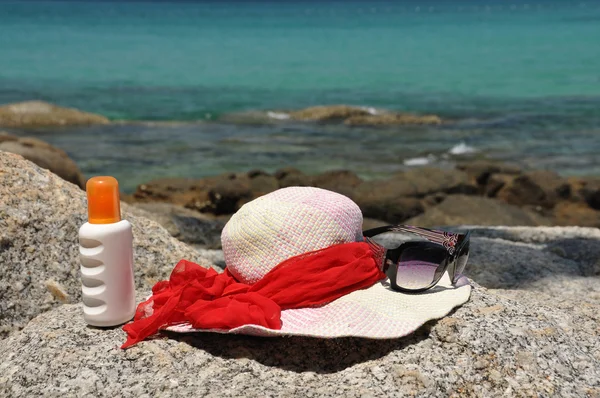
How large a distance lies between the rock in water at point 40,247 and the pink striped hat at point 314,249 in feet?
2.75

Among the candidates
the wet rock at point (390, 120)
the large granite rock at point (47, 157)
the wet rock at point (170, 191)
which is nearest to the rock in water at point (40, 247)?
the large granite rock at point (47, 157)

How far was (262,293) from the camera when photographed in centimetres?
241

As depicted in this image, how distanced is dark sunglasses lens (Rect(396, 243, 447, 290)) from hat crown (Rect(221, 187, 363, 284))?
0.70ft

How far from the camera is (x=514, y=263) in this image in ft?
14.1

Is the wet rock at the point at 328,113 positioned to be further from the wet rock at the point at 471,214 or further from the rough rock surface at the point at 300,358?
the rough rock surface at the point at 300,358

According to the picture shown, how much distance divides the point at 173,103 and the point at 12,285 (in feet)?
63.1

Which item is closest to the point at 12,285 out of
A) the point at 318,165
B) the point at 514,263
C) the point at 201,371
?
the point at 201,371

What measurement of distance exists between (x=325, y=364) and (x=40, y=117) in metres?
17.0

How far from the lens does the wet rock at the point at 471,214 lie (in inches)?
289

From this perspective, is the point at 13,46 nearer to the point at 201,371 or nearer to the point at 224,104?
the point at 224,104

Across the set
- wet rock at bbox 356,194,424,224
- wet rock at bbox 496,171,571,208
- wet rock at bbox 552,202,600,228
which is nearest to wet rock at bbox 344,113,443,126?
wet rock at bbox 496,171,571,208

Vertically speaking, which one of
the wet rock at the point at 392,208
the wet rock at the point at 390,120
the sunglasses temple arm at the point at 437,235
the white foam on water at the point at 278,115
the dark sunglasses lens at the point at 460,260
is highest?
the sunglasses temple arm at the point at 437,235

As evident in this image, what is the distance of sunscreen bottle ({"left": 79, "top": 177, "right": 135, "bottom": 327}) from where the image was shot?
91.7 inches

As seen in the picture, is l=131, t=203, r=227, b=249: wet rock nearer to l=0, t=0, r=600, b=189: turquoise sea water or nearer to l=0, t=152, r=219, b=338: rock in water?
l=0, t=152, r=219, b=338: rock in water
